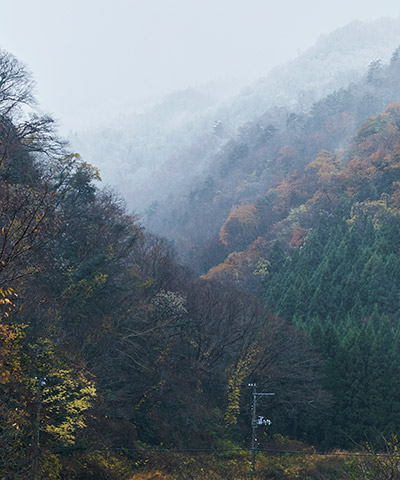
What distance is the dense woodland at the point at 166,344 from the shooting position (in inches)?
825

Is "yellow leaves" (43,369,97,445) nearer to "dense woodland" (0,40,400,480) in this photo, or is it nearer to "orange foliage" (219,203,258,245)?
"dense woodland" (0,40,400,480)

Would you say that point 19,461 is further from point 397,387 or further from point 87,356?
point 397,387

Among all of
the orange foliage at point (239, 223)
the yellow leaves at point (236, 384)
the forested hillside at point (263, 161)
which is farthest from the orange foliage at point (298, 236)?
the yellow leaves at point (236, 384)

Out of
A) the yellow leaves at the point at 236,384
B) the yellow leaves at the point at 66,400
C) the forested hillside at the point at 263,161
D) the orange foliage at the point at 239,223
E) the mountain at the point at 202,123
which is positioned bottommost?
the yellow leaves at the point at 236,384

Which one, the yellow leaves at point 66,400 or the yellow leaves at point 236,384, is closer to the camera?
the yellow leaves at point 66,400

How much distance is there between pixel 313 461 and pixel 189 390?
8.26 m

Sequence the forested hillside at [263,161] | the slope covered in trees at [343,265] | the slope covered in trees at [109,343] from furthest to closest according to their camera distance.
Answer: the forested hillside at [263,161] < the slope covered in trees at [343,265] < the slope covered in trees at [109,343]

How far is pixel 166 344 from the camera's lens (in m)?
32.0

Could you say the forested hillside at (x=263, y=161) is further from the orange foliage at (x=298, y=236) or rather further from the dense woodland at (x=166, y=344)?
the dense woodland at (x=166, y=344)

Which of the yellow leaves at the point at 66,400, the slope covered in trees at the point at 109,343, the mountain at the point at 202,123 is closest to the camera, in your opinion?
the yellow leaves at the point at 66,400

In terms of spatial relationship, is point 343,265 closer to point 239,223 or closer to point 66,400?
point 239,223

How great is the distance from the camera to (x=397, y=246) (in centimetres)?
5212

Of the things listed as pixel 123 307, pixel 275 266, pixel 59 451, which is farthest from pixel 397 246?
pixel 59 451

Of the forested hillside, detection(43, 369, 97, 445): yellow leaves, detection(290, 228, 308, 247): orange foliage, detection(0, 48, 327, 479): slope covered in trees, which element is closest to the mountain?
the forested hillside
